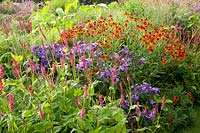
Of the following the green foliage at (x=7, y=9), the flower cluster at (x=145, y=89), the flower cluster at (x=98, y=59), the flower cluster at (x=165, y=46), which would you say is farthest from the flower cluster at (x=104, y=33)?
the green foliage at (x=7, y=9)

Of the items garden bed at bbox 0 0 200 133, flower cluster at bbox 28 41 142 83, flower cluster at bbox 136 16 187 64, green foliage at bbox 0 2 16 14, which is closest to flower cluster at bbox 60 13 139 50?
garden bed at bbox 0 0 200 133

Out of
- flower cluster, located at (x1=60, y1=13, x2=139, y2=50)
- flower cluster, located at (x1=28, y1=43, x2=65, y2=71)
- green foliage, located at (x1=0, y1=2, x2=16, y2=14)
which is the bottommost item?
green foliage, located at (x1=0, y1=2, x2=16, y2=14)

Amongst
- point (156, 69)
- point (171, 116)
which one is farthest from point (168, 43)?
point (171, 116)

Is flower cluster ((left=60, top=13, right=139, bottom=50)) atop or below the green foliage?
atop

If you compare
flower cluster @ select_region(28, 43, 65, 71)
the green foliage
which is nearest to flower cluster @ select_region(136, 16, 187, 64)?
flower cluster @ select_region(28, 43, 65, 71)

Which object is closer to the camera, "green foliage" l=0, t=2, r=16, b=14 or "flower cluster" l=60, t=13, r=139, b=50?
"flower cluster" l=60, t=13, r=139, b=50

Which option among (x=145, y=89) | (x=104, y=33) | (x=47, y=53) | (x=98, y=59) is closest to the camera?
(x=145, y=89)

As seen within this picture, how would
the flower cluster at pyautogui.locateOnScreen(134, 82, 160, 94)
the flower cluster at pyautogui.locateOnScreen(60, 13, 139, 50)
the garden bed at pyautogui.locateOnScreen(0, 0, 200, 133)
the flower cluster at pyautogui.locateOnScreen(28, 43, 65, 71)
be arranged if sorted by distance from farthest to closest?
the flower cluster at pyautogui.locateOnScreen(60, 13, 139, 50) < the flower cluster at pyautogui.locateOnScreen(28, 43, 65, 71) < the flower cluster at pyautogui.locateOnScreen(134, 82, 160, 94) < the garden bed at pyautogui.locateOnScreen(0, 0, 200, 133)

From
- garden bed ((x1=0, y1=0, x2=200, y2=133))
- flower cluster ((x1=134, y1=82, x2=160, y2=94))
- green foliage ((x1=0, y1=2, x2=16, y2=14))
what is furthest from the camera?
→ green foliage ((x1=0, y1=2, x2=16, y2=14))

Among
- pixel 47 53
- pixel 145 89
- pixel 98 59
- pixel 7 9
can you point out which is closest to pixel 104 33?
pixel 98 59

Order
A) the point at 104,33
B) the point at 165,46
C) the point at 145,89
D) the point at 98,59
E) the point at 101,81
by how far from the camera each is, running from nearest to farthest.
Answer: the point at 101,81
the point at 145,89
the point at 98,59
the point at 165,46
the point at 104,33

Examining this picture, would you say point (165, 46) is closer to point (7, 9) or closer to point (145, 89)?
point (145, 89)

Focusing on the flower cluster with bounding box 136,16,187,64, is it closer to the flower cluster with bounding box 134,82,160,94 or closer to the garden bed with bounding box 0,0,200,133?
the garden bed with bounding box 0,0,200,133

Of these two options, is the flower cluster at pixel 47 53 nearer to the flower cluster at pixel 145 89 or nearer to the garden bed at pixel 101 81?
the garden bed at pixel 101 81
